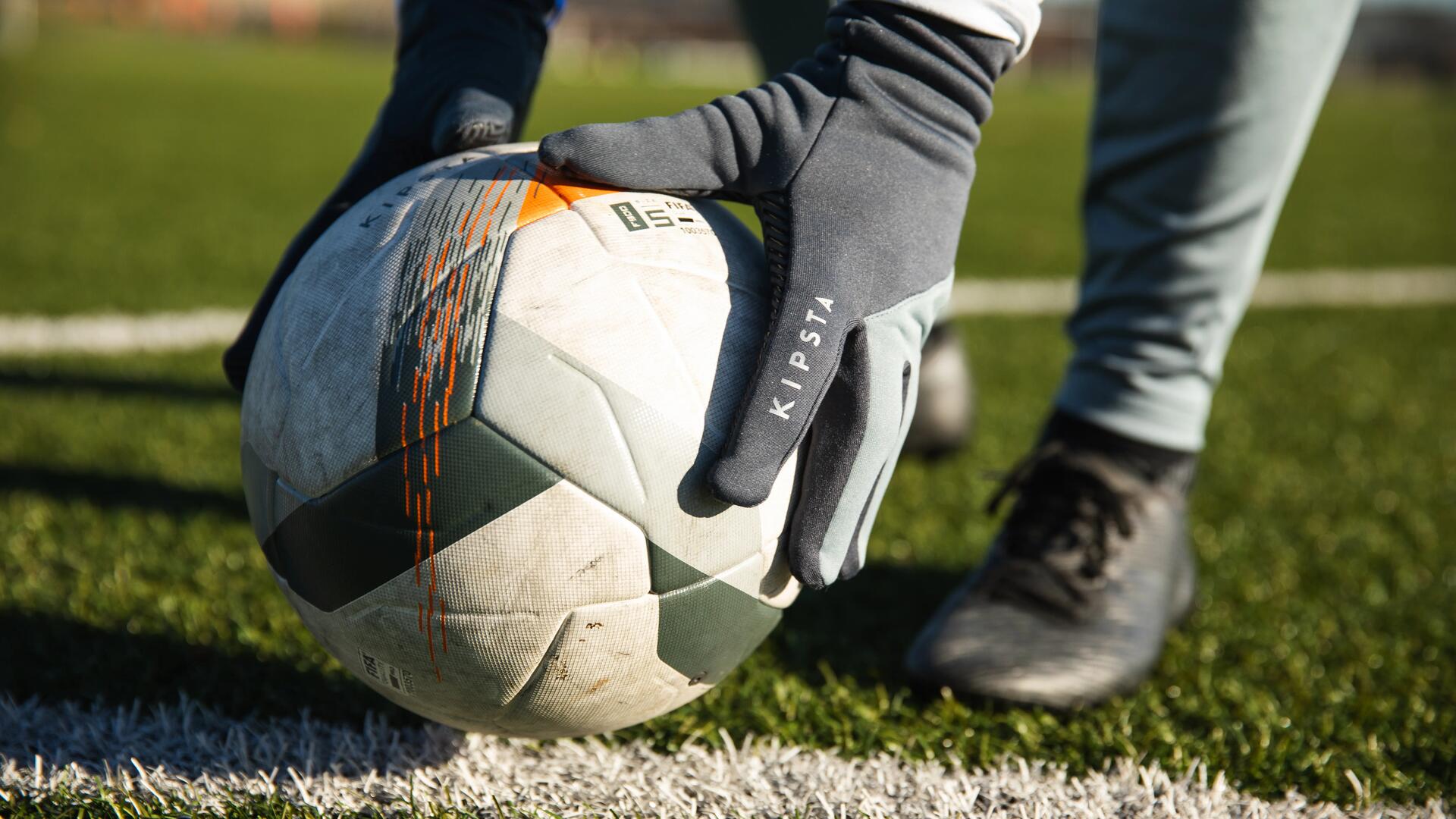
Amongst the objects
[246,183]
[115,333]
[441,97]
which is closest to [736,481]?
[441,97]

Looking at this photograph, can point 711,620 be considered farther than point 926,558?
No

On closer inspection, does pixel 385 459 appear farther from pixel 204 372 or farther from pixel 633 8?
pixel 633 8

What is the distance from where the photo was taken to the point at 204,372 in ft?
12.2

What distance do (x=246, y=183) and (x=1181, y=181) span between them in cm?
726

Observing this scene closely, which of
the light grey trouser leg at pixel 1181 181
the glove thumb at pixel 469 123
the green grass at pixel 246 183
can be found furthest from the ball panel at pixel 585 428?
the green grass at pixel 246 183

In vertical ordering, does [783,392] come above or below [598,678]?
above

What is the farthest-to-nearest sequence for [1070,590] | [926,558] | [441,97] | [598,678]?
[926,558]
[1070,590]
[441,97]
[598,678]

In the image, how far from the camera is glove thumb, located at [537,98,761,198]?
1.38 m

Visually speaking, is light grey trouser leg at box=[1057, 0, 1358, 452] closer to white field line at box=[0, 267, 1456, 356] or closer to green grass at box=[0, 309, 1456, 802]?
green grass at box=[0, 309, 1456, 802]

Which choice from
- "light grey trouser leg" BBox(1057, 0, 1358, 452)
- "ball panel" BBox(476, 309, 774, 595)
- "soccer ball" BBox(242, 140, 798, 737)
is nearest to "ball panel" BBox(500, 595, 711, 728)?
"soccer ball" BBox(242, 140, 798, 737)

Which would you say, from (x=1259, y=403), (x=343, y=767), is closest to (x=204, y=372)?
(x=343, y=767)

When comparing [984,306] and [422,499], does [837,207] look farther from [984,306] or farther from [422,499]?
[984,306]

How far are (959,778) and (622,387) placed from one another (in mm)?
738

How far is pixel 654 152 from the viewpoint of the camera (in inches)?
54.6
